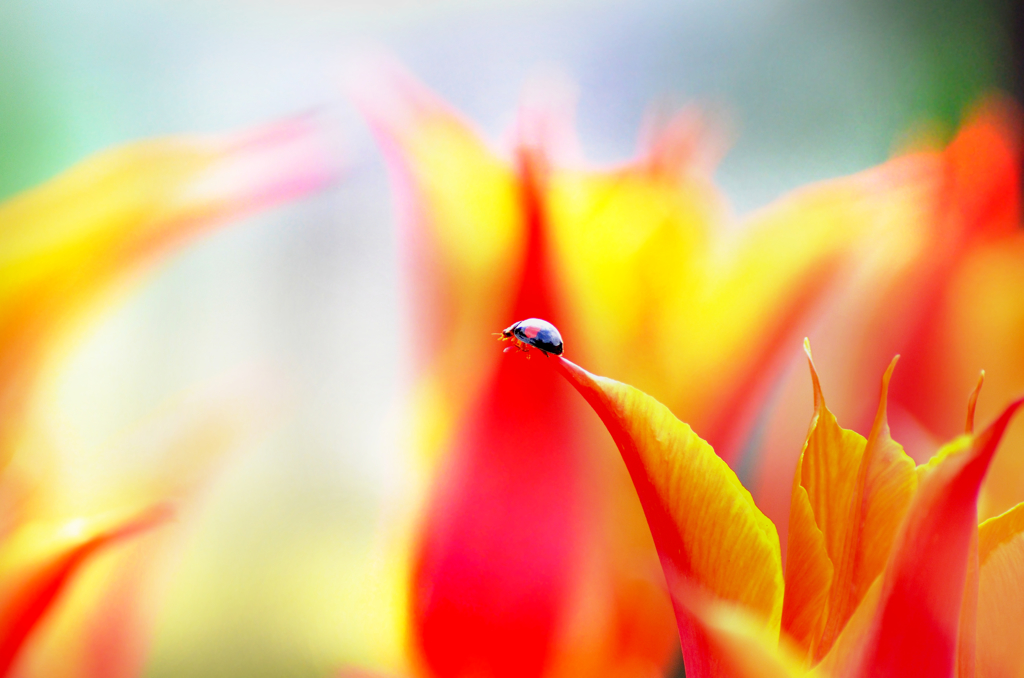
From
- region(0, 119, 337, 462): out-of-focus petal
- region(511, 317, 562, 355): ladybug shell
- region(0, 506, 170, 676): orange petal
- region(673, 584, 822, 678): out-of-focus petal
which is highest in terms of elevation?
region(0, 119, 337, 462): out-of-focus petal

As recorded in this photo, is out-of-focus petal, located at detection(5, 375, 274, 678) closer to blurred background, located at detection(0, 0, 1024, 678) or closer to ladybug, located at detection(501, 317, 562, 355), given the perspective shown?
blurred background, located at detection(0, 0, 1024, 678)

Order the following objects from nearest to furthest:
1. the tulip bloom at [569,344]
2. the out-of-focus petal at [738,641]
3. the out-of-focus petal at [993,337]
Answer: the out-of-focus petal at [738,641]
the tulip bloom at [569,344]
the out-of-focus petal at [993,337]

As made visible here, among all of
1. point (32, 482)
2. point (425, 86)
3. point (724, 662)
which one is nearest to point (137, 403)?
point (32, 482)

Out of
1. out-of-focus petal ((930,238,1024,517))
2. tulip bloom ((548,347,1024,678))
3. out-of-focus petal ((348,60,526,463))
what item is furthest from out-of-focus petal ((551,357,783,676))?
out-of-focus petal ((930,238,1024,517))

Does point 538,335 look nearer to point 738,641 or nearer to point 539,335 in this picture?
point 539,335

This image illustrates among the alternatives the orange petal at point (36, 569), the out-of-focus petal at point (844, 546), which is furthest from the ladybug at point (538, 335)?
the orange petal at point (36, 569)

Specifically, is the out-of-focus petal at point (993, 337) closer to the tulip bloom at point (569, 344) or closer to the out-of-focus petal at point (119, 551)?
the tulip bloom at point (569, 344)

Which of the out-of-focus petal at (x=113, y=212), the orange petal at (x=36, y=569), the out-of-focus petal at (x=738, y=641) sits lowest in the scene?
the out-of-focus petal at (x=738, y=641)
